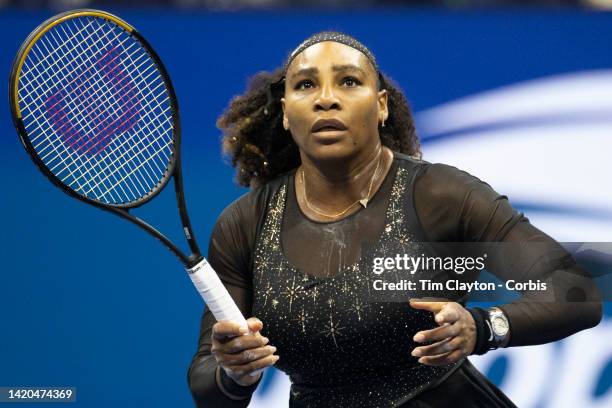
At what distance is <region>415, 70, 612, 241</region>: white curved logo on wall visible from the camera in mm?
2496

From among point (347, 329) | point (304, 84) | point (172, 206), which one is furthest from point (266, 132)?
point (172, 206)

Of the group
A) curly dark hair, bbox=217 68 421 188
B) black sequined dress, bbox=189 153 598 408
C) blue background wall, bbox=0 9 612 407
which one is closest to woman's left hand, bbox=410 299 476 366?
black sequined dress, bbox=189 153 598 408

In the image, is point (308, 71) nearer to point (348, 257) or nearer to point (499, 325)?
point (348, 257)

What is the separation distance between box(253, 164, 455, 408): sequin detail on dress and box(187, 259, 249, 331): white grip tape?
181 millimetres

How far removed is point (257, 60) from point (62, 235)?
62cm

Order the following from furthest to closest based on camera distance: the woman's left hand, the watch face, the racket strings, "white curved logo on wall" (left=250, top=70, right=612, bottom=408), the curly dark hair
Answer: "white curved logo on wall" (left=250, top=70, right=612, bottom=408) → the curly dark hair → the racket strings → the watch face → the woman's left hand

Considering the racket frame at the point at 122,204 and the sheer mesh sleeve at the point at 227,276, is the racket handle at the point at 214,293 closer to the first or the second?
the racket frame at the point at 122,204

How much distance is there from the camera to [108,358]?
2562mm

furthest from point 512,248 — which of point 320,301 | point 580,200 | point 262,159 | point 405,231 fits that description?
point 580,200

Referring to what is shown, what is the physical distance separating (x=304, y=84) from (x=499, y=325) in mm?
531

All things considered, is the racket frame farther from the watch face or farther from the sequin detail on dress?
the watch face

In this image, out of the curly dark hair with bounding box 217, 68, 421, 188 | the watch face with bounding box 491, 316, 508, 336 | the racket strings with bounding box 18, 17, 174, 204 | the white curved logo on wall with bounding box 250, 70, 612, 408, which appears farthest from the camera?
the white curved logo on wall with bounding box 250, 70, 612, 408

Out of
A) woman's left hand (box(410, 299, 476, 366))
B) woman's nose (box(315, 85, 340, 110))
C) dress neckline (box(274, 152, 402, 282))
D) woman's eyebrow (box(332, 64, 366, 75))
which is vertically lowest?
woman's left hand (box(410, 299, 476, 366))

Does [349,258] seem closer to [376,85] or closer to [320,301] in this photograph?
[320,301]
